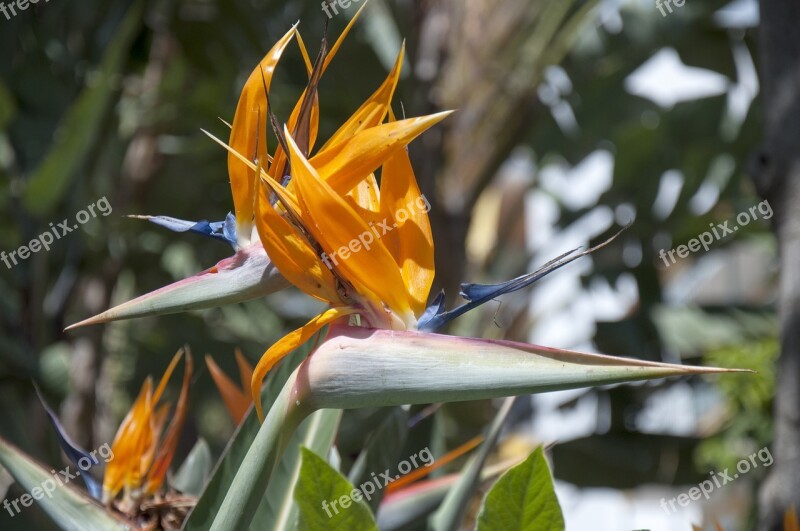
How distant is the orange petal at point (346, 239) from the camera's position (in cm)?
36

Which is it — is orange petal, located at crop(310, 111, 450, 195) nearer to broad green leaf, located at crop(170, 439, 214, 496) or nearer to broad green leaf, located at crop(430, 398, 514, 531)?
broad green leaf, located at crop(430, 398, 514, 531)

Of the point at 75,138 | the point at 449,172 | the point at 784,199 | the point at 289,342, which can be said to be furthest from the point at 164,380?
the point at 449,172

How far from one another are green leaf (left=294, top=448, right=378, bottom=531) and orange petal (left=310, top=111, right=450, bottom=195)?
0.11 m

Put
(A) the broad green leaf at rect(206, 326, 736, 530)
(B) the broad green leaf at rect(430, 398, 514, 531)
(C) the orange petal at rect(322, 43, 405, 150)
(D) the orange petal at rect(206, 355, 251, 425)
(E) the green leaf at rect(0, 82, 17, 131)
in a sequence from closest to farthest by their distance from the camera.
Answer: (A) the broad green leaf at rect(206, 326, 736, 530)
(C) the orange petal at rect(322, 43, 405, 150)
(B) the broad green leaf at rect(430, 398, 514, 531)
(D) the orange petal at rect(206, 355, 251, 425)
(E) the green leaf at rect(0, 82, 17, 131)

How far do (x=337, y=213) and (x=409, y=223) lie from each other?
0.05m

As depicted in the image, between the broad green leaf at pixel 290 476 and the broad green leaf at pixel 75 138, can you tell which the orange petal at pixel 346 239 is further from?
the broad green leaf at pixel 75 138

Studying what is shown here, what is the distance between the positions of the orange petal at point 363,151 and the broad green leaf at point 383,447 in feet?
0.67

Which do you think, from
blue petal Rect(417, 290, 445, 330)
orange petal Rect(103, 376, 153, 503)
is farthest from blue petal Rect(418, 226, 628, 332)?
orange petal Rect(103, 376, 153, 503)

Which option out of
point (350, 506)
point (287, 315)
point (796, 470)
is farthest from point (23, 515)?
point (287, 315)

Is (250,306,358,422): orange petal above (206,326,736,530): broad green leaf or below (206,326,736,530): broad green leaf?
above

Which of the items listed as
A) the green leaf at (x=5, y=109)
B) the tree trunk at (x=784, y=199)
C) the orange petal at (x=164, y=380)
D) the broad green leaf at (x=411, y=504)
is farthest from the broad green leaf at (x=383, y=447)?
the green leaf at (x=5, y=109)

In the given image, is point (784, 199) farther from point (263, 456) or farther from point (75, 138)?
point (75, 138)

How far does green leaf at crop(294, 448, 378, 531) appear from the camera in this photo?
0.36m

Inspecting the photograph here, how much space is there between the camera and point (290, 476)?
522 mm
